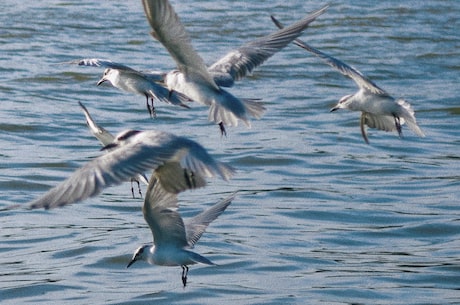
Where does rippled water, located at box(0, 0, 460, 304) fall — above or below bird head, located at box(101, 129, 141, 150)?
below

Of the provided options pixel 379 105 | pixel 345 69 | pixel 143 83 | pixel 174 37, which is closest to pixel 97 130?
pixel 143 83

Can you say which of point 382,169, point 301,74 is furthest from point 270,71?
point 382,169

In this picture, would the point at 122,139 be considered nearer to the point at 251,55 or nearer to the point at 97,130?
the point at 97,130

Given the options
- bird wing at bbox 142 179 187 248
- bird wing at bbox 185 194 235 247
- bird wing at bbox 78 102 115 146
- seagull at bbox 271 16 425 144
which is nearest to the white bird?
bird wing at bbox 142 179 187 248

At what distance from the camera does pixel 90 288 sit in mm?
8984

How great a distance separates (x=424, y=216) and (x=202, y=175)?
5.25 metres

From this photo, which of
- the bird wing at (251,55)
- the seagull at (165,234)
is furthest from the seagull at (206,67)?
the seagull at (165,234)

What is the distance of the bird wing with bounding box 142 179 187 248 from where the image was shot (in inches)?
273

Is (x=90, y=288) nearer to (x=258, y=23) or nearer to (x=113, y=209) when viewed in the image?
(x=113, y=209)

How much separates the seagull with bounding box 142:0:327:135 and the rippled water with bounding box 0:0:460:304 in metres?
1.59

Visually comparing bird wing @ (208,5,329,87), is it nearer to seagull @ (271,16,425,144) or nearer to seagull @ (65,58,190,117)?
seagull @ (271,16,425,144)

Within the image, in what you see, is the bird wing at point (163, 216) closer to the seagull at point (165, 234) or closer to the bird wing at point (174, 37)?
the seagull at point (165, 234)

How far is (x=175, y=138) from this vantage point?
21.9 feet

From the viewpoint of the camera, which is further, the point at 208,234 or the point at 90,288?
the point at 208,234
